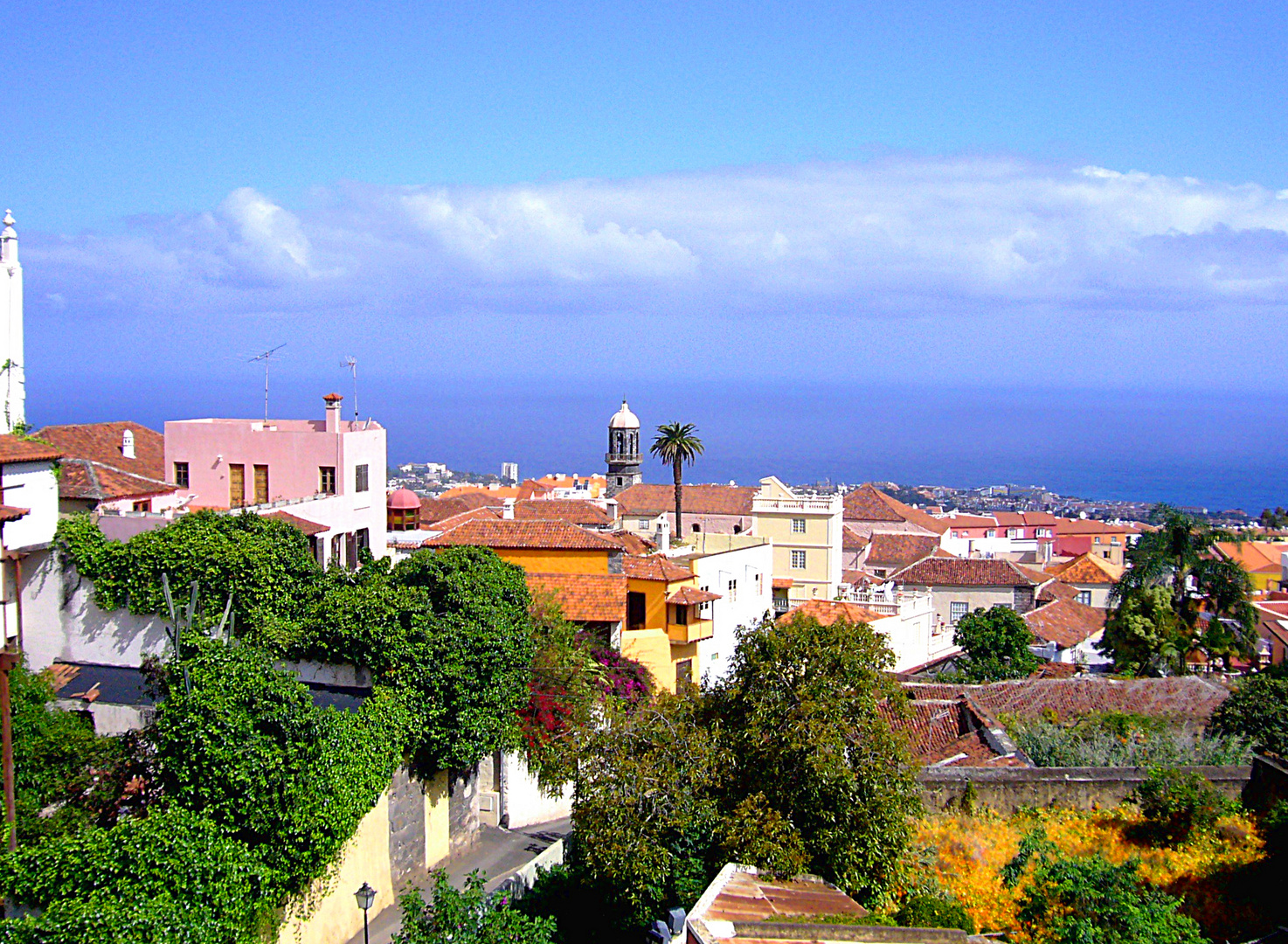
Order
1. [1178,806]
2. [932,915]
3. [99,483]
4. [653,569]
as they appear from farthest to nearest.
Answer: [653,569] → [99,483] → [1178,806] → [932,915]

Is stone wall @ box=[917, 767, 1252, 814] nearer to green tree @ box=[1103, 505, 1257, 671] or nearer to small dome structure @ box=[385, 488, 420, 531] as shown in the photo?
green tree @ box=[1103, 505, 1257, 671]

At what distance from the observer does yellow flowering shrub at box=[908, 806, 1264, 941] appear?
1288 centimetres

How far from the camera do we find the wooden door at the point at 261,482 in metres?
29.9

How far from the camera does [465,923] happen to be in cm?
1330

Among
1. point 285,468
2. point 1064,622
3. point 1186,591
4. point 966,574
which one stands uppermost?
point 285,468

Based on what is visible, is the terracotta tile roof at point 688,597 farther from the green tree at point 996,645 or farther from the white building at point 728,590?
the green tree at point 996,645

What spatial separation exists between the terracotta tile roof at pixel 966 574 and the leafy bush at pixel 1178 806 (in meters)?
39.3

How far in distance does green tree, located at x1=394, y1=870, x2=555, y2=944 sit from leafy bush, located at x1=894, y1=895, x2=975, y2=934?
13.7 feet

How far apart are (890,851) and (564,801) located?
1170cm

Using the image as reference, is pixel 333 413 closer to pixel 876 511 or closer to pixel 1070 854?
pixel 1070 854

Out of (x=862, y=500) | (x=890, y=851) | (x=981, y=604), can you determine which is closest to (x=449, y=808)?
(x=890, y=851)

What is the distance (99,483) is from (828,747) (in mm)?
18776

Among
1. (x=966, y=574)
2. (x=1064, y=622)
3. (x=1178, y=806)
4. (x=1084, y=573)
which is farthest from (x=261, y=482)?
(x=1084, y=573)

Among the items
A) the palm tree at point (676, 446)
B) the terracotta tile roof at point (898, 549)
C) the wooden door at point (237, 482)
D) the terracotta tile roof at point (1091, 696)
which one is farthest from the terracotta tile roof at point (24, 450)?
the terracotta tile roof at point (898, 549)
